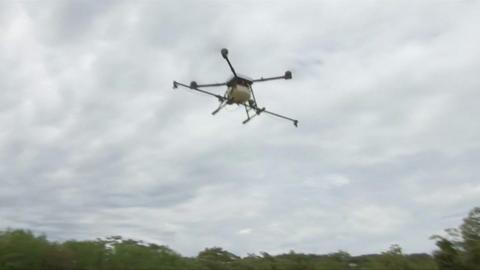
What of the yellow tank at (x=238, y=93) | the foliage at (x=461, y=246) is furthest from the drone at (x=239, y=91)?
the foliage at (x=461, y=246)

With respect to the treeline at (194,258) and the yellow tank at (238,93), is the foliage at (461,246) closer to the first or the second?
the treeline at (194,258)

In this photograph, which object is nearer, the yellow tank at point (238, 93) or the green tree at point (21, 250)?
the green tree at point (21, 250)

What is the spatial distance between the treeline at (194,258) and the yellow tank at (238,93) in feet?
18.4

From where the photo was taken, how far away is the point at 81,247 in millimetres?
17484

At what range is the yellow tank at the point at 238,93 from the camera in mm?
16828

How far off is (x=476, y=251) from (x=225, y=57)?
12671mm

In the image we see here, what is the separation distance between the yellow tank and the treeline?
5602 millimetres

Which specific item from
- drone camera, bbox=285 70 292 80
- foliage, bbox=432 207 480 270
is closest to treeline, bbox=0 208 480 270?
foliage, bbox=432 207 480 270

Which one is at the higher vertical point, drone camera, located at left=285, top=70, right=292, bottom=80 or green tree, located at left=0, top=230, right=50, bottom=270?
drone camera, located at left=285, top=70, right=292, bottom=80

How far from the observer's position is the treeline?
16547 millimetres

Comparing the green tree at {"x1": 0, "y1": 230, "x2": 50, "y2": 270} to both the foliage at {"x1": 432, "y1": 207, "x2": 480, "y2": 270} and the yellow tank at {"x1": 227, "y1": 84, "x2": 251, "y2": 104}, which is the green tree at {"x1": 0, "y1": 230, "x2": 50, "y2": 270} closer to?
the yellow tank at {"x1": 227, "y1": 84, "x2": 251, "y2": 104}

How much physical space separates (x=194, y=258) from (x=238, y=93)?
6.71m

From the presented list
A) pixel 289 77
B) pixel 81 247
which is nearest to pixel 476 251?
pixel 289 77

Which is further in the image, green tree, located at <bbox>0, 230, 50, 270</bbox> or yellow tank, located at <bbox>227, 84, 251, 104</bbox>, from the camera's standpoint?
yellow tank, located at <bbox>227, 84, 251, 104</bbox>
